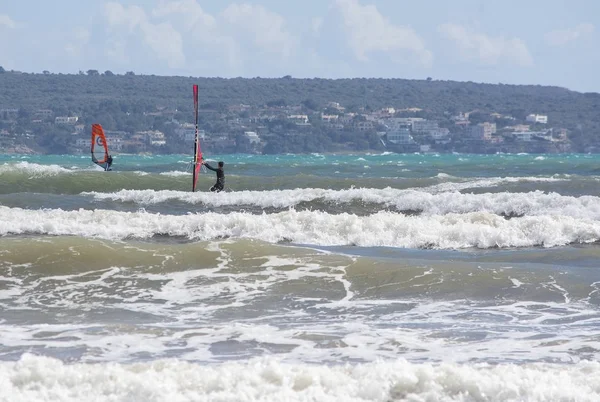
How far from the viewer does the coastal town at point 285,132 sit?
124562 mm

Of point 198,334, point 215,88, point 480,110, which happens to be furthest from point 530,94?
point 198,334

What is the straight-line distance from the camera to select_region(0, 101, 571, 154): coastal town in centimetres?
12456

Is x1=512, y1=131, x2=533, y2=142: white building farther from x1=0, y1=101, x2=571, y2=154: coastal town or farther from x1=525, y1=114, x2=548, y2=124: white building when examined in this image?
x1=525, y1=114, x2=548, y2=124: white building

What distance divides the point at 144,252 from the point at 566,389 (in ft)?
28.7

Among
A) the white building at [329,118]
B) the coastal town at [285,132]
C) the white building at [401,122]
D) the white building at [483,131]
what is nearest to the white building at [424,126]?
the coastal town at [285,132]

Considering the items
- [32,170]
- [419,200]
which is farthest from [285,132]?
[419,200]

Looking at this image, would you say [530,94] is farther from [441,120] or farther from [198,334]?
[198,334]

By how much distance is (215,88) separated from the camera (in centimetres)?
17600

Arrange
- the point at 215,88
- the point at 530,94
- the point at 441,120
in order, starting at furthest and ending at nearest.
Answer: the point at 530,94, the point at 215,88, the point at 441,120

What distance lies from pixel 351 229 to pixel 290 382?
10323 millimetres

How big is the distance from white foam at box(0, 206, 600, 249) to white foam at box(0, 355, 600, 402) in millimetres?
9307

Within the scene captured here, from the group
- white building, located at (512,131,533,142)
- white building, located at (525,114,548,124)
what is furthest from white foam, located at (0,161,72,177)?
white building, located at (525,114,548,124)

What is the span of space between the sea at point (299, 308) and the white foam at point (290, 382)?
2 cm

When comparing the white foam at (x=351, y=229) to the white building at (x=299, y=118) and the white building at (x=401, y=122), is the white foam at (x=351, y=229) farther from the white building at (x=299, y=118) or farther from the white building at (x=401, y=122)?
the white building at (x=401, y=122)
